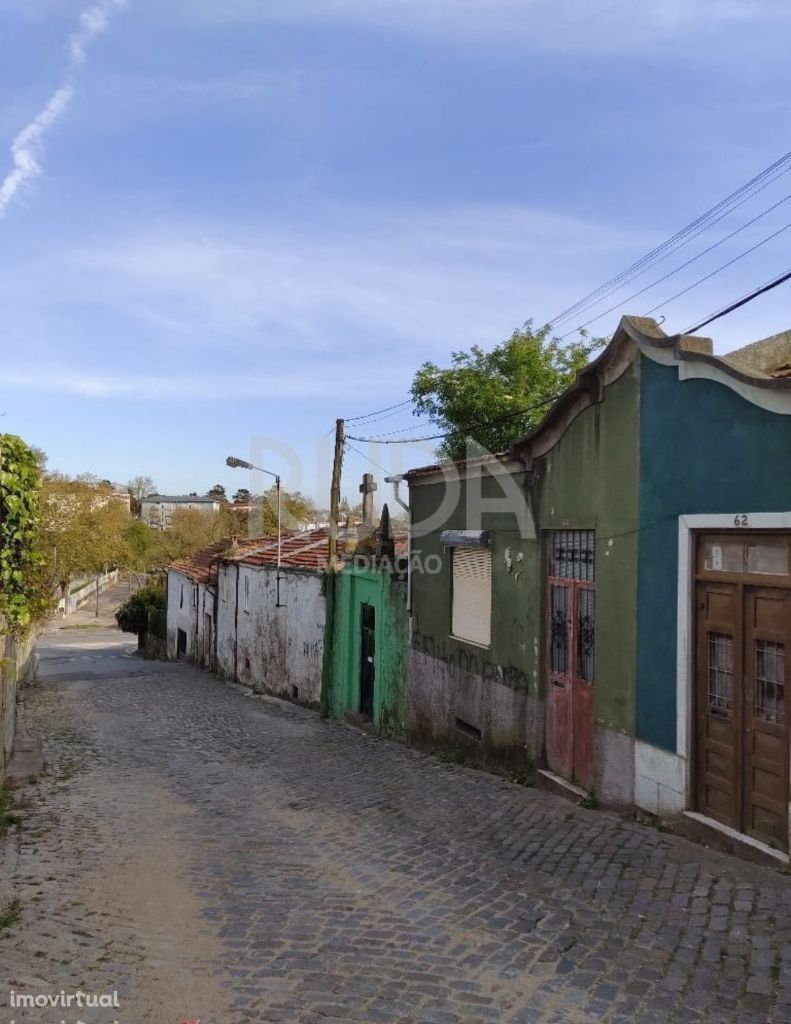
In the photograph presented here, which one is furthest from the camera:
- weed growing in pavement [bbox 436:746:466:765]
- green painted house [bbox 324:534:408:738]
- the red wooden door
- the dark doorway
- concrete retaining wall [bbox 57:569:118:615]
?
concrete retaining wall [bbox 57:569:118:615]

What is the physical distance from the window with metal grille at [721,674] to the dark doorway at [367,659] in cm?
898

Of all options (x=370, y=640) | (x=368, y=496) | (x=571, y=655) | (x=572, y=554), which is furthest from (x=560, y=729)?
(x=368, y=496)

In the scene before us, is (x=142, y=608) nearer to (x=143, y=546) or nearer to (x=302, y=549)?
(x=302, y=549)

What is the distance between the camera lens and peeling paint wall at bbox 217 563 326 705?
18.7 meters

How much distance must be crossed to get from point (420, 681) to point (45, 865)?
696cm

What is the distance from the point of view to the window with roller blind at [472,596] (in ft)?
35.9

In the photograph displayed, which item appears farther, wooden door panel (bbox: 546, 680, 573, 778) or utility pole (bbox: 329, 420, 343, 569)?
utility pole (bbox: 329, 420, 343, 569)

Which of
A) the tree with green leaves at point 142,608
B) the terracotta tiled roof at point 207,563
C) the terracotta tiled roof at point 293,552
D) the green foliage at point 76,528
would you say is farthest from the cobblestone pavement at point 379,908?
the green foliage at point 76,528

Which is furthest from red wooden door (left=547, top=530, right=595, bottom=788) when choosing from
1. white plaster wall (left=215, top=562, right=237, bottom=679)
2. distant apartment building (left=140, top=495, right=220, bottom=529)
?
distant apartment building (left=140, top=495, right=220, bottom=529)

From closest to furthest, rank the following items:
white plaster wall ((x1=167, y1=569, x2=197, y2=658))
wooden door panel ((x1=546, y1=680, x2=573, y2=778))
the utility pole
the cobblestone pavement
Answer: the cobblestone pavement
wooden door panel ((x1=546, y1=680, x2=573, y2=778))
the utility pole
white plaster wall ((x1=167, y1=569, x2=197, y2=658))

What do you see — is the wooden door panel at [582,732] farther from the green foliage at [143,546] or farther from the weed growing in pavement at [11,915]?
the green foliage at [143,546]

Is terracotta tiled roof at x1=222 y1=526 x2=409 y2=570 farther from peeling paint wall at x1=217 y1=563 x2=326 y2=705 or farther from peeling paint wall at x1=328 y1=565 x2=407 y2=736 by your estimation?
peeling paint wall at x1=328 y1=565 x2=407 y2=736

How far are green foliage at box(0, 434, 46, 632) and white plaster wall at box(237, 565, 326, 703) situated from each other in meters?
9.31

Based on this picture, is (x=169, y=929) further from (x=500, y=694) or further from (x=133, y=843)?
(x=500, y=694)
